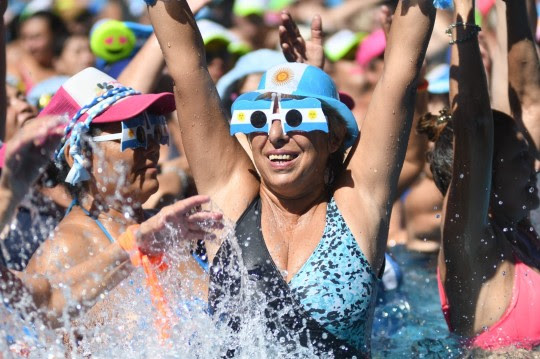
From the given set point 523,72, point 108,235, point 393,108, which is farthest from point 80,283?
point 523,72

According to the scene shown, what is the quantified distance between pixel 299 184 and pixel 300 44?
107 centimetres

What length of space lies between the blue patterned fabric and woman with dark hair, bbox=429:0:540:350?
506 millimetres

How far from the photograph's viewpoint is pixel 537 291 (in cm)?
367

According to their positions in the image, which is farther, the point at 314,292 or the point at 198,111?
the point at 198,111

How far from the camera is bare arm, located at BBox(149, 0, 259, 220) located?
337 centimetres

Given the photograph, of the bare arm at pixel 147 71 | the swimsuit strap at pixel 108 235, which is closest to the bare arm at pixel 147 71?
the bare arm at pixel 147 71

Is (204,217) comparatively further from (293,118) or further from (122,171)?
(122,171)

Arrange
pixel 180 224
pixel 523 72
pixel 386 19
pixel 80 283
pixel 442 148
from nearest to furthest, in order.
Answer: pixel 180 224
pixel 80 283
pixel 442 148
pixel 523 72
pixel 386 19

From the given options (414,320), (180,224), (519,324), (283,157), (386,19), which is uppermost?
(386,19)

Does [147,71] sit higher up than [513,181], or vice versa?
[147,71]

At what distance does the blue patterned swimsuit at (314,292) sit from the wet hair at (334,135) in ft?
0.91

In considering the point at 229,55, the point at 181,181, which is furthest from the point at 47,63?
the point at 181,181

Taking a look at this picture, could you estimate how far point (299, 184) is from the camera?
3389 mm

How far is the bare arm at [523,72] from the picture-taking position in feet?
13.6
